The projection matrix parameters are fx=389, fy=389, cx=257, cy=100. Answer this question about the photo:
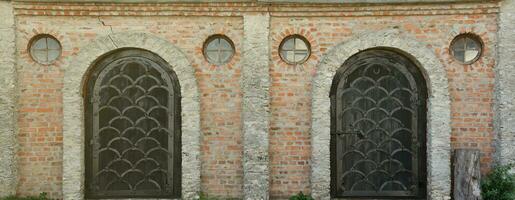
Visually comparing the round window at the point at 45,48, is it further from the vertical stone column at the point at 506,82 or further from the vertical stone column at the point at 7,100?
the vertical stone column at the point at 506,82

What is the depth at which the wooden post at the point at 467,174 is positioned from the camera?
238 inches

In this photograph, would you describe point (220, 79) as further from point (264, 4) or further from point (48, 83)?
point (48, 83)

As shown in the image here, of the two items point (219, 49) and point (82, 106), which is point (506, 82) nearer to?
point (219, 49)

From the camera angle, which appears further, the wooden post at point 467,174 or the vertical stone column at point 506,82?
the vertical stone column at point 506,82

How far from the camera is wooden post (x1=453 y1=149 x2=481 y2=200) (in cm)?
605

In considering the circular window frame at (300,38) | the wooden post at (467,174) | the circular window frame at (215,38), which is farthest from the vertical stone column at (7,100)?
the wooden post at (467,174)

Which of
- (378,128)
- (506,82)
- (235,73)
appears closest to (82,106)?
(235,73)

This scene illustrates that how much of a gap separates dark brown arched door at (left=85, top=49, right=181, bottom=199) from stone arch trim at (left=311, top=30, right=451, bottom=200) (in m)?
2.31

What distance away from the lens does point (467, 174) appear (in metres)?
6.10

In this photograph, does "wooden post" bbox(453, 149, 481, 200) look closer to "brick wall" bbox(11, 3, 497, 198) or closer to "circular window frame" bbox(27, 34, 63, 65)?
"brick wall" bbox(11, 3, 497, 198)

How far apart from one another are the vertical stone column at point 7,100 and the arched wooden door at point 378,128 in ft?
17.1

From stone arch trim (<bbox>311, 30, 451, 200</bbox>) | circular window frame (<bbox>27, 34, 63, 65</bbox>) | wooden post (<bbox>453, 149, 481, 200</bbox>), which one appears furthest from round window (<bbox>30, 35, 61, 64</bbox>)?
wooden post (<bbox>453, 149, 481, 200</bbox>)

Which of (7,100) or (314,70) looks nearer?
(7,100)

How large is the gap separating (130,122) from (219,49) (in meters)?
1.93
